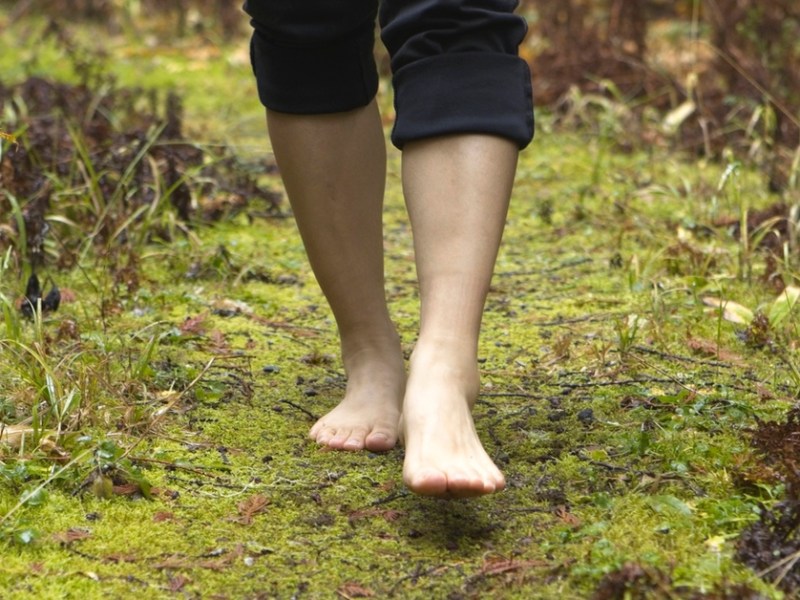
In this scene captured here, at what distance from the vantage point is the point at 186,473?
1.93 m

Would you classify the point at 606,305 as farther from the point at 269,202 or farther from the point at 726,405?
the point at 269,202

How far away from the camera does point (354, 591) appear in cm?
156

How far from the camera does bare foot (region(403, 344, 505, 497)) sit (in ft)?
5.42

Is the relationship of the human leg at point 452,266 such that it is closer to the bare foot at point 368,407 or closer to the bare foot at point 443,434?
the bare foot at point 443,434

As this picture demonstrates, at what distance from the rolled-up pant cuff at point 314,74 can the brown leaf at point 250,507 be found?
0.67m

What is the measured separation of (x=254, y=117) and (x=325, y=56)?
362cm

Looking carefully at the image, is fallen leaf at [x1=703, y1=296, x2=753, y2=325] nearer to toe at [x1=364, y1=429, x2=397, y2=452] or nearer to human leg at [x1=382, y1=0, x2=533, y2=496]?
toe at [x1=364, y1=429, x2=397, y2=452]

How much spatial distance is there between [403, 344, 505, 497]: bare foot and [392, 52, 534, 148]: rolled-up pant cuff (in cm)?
35

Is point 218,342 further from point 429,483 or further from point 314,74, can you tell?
point 429,483

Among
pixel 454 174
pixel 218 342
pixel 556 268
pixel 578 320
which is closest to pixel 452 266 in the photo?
pixel 454 174

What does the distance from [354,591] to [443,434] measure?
11.0 inches

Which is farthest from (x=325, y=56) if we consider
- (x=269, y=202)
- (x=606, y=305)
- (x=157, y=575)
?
(x=269, y=202)

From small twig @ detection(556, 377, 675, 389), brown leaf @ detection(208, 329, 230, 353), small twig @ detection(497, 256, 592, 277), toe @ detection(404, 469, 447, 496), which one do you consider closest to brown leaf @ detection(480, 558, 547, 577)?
toe @ detection(404, 469, 447, 496)

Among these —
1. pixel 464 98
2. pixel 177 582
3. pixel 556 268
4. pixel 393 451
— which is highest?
pixel 464 98
